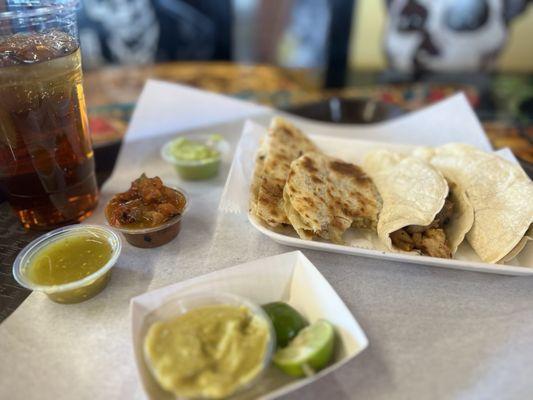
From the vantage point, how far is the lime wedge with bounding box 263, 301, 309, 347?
3.91ft

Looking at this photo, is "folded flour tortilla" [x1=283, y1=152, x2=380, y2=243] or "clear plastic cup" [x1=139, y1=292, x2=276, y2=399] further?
"folded flour tortilla" [x1=283, y1=152, x2=380, y2=243]

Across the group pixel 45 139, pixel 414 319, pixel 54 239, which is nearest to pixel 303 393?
pixel 414 319

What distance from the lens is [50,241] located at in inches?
58.8

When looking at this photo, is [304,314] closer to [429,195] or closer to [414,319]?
[414,319]

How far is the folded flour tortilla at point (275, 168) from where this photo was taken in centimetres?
160

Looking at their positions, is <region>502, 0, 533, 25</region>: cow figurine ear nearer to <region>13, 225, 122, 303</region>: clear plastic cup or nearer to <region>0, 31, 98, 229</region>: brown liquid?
<region>0, 31, 98, 229</region>: brown liquid

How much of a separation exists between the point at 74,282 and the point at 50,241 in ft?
0.83

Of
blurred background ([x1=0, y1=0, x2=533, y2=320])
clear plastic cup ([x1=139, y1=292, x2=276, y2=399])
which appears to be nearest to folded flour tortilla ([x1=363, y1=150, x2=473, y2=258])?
clear plastic cup ([x1=139, y1=292, x2=276, y2=399])

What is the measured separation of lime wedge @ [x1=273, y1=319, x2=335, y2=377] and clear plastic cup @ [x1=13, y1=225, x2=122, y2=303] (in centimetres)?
67

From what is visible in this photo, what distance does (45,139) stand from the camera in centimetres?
156

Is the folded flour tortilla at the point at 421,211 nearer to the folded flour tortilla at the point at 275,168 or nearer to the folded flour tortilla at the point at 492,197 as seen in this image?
the folded flour tortilla at the point at 492,197

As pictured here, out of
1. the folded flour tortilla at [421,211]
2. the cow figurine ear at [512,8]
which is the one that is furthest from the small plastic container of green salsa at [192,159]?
the cow figurine ear at [512,8]

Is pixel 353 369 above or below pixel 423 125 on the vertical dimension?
below

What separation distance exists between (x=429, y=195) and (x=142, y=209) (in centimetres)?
113
